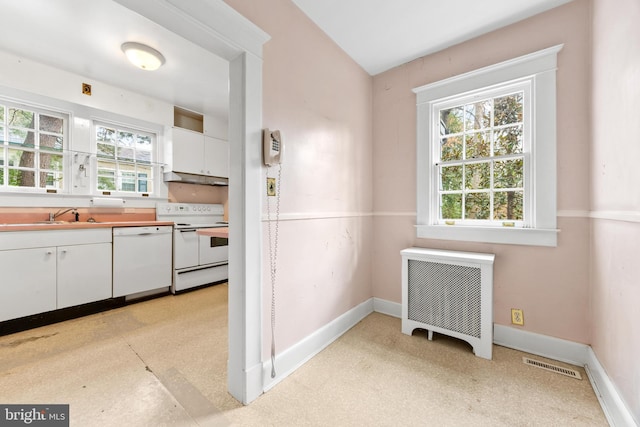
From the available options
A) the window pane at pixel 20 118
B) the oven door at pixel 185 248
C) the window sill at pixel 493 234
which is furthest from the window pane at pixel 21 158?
the window sill at pixel 493 234

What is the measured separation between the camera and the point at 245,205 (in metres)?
1.42

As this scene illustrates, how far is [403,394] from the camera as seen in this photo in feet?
4.89

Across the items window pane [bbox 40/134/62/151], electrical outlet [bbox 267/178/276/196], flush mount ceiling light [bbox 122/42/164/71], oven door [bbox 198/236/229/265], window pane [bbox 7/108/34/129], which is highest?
flush mount ceiling light [bbox 122/42/164/71]

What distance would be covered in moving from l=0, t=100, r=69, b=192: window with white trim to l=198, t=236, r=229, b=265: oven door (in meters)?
1.69

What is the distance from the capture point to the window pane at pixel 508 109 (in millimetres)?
2062

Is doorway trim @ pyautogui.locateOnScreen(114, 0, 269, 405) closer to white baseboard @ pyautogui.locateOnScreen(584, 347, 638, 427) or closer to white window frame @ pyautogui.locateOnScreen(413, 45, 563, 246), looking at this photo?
white window frame @ pyautogui.locateOnScreen(413, 45, 563, 246)

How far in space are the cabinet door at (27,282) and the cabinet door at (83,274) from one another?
62 mm

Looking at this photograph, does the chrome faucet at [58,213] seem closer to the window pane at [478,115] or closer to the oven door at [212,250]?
the oven door at [212,250]

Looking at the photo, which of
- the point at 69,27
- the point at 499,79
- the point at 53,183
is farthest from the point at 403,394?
the point at 53,183

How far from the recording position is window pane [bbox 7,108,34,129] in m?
2.62

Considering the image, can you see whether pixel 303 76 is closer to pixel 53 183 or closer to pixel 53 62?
pixel 53 62

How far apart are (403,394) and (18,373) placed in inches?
99.5

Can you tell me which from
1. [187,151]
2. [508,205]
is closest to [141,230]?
[187,151]

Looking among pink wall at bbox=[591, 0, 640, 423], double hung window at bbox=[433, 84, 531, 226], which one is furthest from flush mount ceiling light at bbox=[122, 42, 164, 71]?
pink wall at bbox=[591, 0, 640, 423]
